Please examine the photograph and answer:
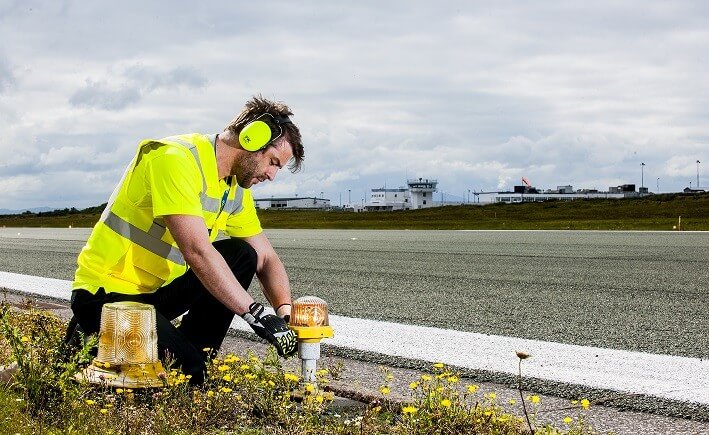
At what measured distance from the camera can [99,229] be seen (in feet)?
14.4

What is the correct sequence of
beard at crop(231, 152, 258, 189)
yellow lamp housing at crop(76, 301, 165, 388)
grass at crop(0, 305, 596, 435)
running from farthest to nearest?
beard at crop(231, 152, 258, 189) → yellow lamp housing at crop(76, 301, 165, 388) → grass at crop(0, 305, 596, 435)

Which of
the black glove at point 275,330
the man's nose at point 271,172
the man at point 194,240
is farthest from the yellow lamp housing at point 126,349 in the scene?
the man's nose at point 271,172

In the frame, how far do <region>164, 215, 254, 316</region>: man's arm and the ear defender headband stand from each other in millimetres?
459

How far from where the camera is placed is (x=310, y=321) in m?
3.85

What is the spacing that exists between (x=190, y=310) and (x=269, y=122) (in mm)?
1314

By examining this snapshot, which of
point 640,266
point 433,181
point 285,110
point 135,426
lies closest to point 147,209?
point 285,110

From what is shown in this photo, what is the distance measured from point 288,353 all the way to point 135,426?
77cm

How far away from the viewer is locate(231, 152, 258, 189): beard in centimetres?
419

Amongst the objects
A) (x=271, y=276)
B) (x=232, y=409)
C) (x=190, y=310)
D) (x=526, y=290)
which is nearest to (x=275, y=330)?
(x=232, y=409)

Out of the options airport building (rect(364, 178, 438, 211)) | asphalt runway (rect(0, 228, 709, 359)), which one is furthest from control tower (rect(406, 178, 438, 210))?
asphalt runway (rect(0, 228, 709, 359))

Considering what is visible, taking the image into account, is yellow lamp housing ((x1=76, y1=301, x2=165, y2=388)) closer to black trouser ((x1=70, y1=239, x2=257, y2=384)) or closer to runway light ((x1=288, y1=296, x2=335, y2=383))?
black trouser ((x1=70, y1=239, x2=257, y2=384))

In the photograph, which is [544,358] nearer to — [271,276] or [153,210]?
[271,276]

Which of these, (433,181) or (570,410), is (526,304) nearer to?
(570,410)

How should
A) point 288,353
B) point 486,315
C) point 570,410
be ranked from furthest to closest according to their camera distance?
point 486,315 < point 570,410 < point 288,353
